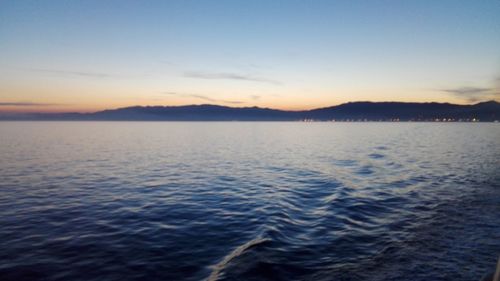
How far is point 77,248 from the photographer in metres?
14.2

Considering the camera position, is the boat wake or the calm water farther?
the calm water

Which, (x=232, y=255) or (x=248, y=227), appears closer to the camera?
(x=232, y=255)

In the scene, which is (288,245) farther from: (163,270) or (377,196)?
(377,196)

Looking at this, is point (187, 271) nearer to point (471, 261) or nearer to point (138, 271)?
point (138, 271)

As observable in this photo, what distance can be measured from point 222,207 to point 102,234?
777 cm

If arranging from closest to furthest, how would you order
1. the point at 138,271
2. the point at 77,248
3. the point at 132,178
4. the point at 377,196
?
1. the point at 138,271
2. the point at 77,248
3. the point at 377,196
4. the point at 132,178

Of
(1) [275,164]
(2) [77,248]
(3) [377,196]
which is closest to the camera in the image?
(2) [77,248]

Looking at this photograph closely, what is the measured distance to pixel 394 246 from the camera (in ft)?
46.5

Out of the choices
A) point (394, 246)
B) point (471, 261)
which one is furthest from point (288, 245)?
point (471, 261)

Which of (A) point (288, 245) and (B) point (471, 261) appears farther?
(A) point (288, 245)

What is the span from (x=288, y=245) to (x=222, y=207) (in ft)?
25.7

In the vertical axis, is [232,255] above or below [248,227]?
above

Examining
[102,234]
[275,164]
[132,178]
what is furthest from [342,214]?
[275,164]

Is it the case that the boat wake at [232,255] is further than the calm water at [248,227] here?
No
